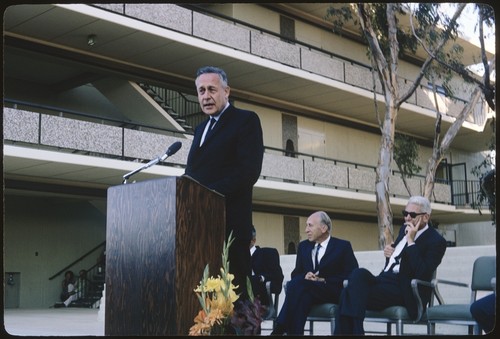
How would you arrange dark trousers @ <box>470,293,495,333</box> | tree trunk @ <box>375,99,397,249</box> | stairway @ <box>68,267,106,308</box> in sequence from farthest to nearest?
1. stairway @ <box>68,267,106,308</box>
2. tree trunk @ <box>375,99,397,249</box>
3. dark trousers @ <box>470,293,495,333</box>

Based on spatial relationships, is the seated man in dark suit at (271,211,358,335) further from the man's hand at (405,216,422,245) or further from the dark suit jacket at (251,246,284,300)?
the man's hand at (405,216,422,245)

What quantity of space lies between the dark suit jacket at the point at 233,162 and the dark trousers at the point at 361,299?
1.89 m

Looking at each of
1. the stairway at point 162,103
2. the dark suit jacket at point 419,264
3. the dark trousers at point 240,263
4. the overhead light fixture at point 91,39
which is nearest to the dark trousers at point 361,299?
the dark suit jacket at point 419,264

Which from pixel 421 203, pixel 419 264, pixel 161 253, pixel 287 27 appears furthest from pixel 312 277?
pixel 287 27

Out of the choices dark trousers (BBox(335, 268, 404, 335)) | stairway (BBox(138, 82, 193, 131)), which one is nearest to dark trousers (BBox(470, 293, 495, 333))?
dark trousers (BBox(335, 268, 404, 335))

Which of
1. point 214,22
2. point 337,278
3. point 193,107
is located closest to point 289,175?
point 193,107

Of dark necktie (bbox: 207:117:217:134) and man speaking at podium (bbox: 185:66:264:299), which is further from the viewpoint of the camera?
dark necktie (bbox: 207:117:217:134)

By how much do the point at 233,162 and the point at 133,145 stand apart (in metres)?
13.8

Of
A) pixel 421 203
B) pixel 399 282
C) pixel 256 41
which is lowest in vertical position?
pixel 399 282

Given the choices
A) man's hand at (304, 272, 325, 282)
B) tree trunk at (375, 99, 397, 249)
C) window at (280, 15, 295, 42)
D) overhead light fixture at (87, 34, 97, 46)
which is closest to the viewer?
man's hand at (304, 272, 325, 282)

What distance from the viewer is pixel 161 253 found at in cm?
369

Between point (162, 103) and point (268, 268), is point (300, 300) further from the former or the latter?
point (162, 103)

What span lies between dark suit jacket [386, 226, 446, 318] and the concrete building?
11278 mm

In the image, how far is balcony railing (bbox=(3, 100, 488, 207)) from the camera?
15844 mm
